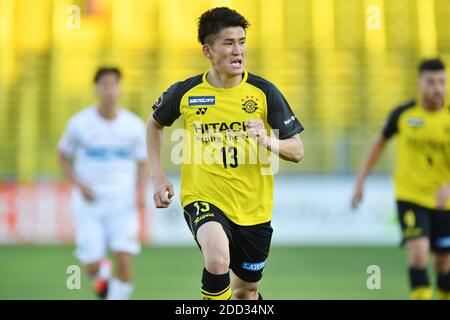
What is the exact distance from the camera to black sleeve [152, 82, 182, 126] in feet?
20.1

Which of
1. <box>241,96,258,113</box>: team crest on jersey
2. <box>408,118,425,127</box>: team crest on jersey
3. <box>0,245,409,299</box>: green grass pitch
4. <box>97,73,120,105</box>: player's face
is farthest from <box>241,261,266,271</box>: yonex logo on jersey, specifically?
<box>97,73,120,105</box>: player's face

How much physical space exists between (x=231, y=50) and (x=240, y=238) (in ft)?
4.37

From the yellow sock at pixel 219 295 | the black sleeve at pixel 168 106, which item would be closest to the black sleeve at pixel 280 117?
the black sleeve at pixel 168 106

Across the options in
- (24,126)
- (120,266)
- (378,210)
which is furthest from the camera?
(24,126)

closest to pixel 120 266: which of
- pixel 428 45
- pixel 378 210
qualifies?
pixel 378 210

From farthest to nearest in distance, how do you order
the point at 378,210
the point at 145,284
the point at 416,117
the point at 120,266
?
the point at 378,210
the point at 145,284
the point at 120,266
the point at 416,117

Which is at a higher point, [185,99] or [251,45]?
[251,45]

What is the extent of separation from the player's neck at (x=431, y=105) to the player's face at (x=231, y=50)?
300cm

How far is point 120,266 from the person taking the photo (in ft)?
29.3

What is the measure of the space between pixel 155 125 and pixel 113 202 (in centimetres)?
321

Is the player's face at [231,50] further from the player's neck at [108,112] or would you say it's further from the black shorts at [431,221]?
the player's neck at [108,112]

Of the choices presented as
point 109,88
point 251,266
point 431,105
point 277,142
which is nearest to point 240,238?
point 251,266

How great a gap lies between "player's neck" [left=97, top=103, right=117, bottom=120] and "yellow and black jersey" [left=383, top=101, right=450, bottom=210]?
3121 millimetres
